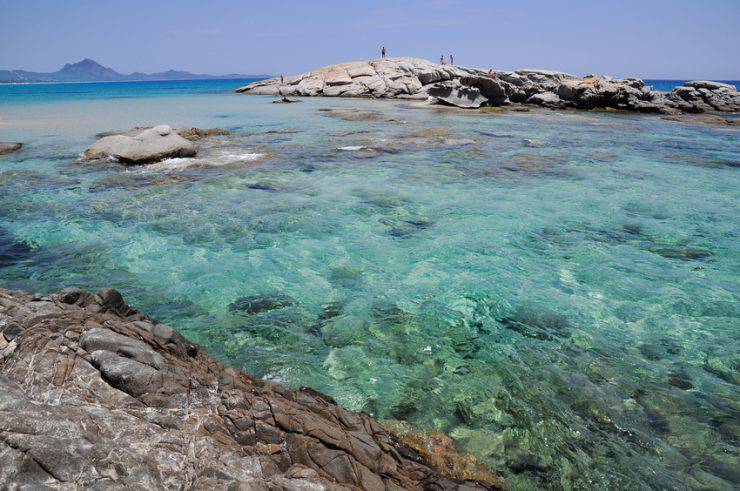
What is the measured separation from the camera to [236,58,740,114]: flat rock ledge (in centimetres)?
3966

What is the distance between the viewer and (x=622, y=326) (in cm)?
608

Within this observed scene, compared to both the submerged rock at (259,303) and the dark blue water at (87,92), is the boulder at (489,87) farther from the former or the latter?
the dark blue water at (87,92)

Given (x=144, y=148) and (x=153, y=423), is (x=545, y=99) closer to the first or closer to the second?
(x=144, y=148)

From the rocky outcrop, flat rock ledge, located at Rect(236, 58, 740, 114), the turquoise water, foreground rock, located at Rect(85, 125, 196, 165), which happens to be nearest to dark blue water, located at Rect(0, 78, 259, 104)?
flat rock ledge, located at Rect(236, 58, 740, 114)

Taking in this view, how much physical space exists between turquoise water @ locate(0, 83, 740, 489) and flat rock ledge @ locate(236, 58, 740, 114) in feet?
88.4

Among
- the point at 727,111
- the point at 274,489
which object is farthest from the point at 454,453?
the point at 727,111

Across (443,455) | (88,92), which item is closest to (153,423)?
(443,455)

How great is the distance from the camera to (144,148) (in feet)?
51.4

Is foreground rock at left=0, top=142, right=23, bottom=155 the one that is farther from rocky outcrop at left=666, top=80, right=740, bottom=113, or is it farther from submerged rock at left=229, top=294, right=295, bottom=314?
rocky outcrop at left=666, top=80, right=740, bottom=113

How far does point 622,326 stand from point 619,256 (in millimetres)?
2672

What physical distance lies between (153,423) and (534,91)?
49.3 metres

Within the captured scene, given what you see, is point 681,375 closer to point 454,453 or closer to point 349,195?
point 454,453

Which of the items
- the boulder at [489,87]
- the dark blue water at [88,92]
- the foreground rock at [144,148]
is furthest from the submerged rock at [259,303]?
the dark blue water at [88,92]

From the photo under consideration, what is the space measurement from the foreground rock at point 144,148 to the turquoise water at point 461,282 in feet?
3.00
